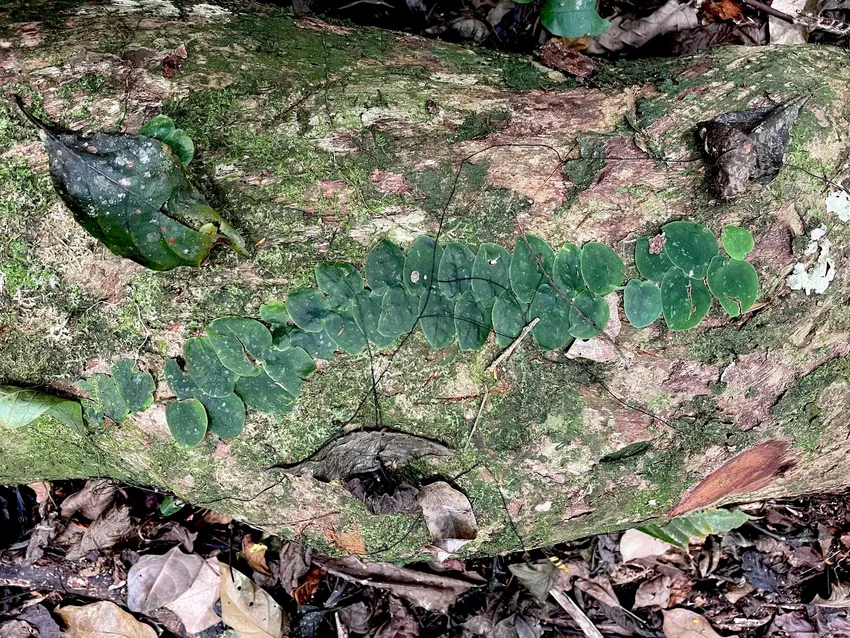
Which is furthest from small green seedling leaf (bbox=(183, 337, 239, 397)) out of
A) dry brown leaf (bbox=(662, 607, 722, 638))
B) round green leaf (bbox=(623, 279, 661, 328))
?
dry brown leaf (bbox=(662, 607, 722, 638))

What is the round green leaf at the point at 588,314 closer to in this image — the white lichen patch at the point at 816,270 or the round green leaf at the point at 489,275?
the round green leaf at the point at 489,275

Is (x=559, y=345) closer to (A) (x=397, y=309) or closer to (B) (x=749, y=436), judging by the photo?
(A) (x=397, y=309)

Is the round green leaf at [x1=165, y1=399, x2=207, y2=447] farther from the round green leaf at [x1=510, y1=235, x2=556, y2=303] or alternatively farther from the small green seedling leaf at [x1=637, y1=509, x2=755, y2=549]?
the small green seedling leaf at [x1=637, y1=509, x2=755, y2=549]

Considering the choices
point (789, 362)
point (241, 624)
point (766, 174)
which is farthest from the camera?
point (241, 624)

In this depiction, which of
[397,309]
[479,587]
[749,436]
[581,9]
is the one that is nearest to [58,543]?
[479,587]

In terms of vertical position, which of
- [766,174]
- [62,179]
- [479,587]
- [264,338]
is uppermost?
[766,174]

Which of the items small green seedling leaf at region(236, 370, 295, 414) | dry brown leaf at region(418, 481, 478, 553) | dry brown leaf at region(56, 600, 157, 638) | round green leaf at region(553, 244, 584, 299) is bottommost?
dry brown leaf at region(56, 600, 157, 638)
